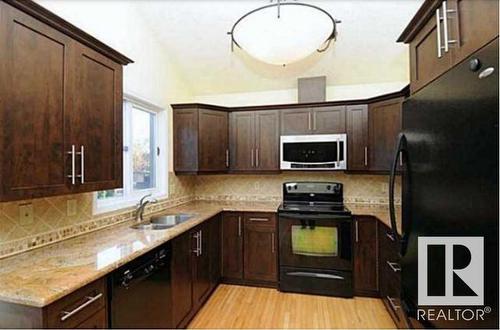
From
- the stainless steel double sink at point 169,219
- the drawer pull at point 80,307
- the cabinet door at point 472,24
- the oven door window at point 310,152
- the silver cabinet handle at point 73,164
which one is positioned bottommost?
the drawer pull at point 80,307

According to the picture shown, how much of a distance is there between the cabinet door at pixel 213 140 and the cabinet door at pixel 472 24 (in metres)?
2.80

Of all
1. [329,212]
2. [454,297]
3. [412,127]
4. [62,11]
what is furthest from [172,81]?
[454,297]

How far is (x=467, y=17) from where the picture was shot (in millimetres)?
1062

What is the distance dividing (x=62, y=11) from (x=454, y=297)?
280cm

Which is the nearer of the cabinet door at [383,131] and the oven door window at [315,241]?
the cabinet door at [383,131]

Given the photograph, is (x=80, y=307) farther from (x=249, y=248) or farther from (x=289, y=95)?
(x=289, y=95)

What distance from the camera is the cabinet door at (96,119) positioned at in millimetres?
1682

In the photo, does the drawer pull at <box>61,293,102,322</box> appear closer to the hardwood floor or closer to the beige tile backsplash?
the beige tile backsplash

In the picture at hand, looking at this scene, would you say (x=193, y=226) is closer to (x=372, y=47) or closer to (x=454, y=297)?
(x=454, y=297)

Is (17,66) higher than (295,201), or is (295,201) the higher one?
(17,66)

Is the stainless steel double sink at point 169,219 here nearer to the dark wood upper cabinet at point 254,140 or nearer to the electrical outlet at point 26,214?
the dark wood upper cabinet at point 254,140

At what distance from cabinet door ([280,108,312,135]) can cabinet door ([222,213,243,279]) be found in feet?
4.08

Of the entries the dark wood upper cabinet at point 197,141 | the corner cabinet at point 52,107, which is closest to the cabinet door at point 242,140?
the dark wood upper cabinet at point 197,141

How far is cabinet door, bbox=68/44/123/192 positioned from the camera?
168cm
